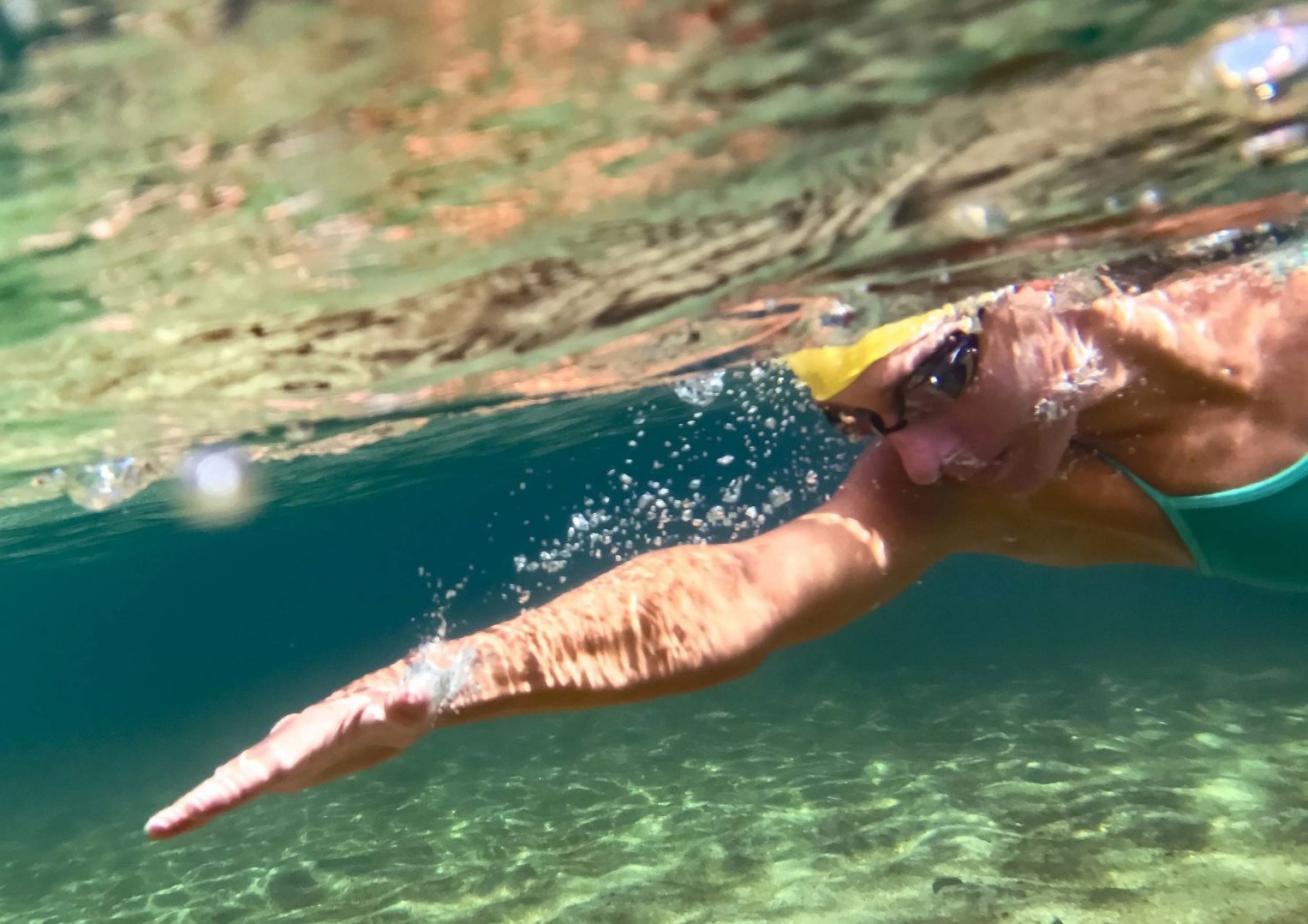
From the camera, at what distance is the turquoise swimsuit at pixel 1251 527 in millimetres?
4129

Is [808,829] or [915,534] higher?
[915,534]

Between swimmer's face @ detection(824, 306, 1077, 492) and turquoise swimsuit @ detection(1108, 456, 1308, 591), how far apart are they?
0.66 metres

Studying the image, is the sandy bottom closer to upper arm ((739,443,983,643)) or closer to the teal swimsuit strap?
the teal swimsuit strap

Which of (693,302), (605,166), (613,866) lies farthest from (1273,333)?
(613,866)

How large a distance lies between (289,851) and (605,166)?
1410cm

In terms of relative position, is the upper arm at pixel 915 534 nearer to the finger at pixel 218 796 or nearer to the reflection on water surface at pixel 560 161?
the reflection on water surface at pixel 560 161

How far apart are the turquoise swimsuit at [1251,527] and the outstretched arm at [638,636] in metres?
1.16

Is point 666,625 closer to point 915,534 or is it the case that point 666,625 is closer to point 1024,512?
point 915,534

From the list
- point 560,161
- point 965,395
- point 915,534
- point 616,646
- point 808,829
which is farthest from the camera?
point 808,829

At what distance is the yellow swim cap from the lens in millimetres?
4672

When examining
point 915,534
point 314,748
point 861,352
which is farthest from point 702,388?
Answer: point 314,748

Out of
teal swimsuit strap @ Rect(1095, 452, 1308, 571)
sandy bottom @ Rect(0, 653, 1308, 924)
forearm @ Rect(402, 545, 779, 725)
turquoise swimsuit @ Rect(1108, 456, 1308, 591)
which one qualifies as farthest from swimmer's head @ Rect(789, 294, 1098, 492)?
sandy bottom @ Rect(0, 653, 1308, 924)

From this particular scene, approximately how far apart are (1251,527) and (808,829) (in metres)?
8.93

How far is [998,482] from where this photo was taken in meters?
4.49
